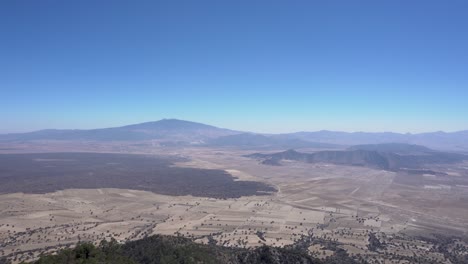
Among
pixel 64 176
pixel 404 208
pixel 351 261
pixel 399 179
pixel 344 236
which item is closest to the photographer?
pixel 351 261

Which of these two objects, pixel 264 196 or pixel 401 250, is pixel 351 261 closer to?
pixel 401 250

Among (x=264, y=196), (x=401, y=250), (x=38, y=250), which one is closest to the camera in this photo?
(x=38, y=250)

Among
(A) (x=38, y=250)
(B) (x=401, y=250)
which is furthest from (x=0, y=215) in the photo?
(B) (x=401, y=250)

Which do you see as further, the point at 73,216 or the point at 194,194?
the point at 194,194

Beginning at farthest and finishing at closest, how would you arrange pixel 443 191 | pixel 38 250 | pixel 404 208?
pixel 443 191
pixel 404 208
pixel 38 250

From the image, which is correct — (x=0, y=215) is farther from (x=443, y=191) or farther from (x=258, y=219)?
(x=443, y=191)

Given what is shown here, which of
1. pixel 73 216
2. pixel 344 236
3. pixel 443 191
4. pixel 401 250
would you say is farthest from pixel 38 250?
pixel 443 191
